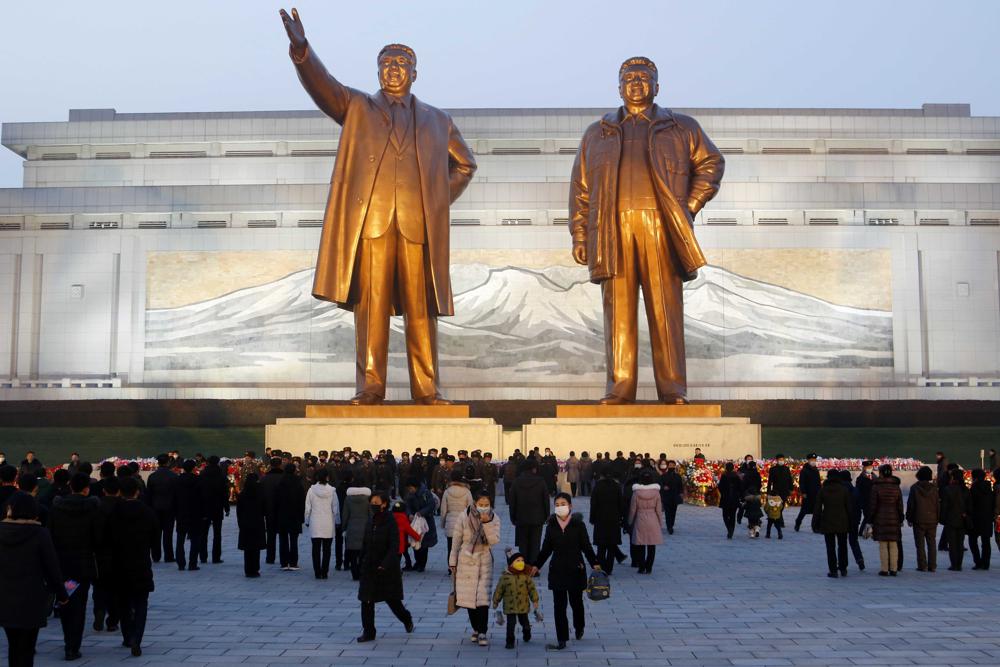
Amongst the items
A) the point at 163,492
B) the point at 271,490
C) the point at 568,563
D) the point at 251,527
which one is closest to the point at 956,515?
the point at 568,563

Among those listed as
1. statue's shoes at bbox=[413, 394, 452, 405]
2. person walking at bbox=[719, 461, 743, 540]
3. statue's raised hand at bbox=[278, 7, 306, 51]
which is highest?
statue's raised hand at bbox=[278, 7, 306, 51]

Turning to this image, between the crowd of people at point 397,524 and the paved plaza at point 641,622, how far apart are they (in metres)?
0.23

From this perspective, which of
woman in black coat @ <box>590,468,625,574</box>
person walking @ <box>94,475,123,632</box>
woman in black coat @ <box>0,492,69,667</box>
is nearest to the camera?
woman in black coat @ <box>0,492,69,667</box>

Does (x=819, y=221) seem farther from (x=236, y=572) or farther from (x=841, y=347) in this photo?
(x=236, y=572)

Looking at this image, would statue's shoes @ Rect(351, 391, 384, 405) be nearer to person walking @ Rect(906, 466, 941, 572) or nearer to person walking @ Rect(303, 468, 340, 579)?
person walking @ Rect(303, 468, 340, 579)

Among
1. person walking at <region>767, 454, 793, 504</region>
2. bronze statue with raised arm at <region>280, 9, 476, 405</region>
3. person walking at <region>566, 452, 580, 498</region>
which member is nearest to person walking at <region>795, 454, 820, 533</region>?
person walking at <region>767, 454, 793, 504</region>

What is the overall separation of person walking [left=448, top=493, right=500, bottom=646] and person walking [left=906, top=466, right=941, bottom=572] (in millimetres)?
5139

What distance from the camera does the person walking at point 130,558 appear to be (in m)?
7.40

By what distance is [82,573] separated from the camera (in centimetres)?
731

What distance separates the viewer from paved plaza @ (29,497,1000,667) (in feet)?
23.4

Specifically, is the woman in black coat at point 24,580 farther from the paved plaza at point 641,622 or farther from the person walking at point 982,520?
the person walking at point 982,520

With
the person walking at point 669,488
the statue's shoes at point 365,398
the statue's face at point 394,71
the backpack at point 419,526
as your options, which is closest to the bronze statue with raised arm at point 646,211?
the statue's face at point 394,71

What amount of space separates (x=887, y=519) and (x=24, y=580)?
7.81 m

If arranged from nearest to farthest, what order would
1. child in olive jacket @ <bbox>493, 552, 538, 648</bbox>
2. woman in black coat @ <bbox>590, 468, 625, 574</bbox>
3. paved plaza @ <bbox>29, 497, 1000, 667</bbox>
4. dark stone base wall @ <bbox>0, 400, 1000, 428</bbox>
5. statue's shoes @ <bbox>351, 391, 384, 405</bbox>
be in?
paved plaza @ <bbox>29, 497, 1000, 667</bbox> < child in olive jacket @ <bbox>493, 552, 538, 648</bbox> < woman in black coat @ <bbox>590, 468, 625, 574</bbox> < statue's shoes @ <bbox>351, 391, 384, 405</bbox> < dark stone base wall @ <bbox>0, 400, 1000, 428</bbox>
